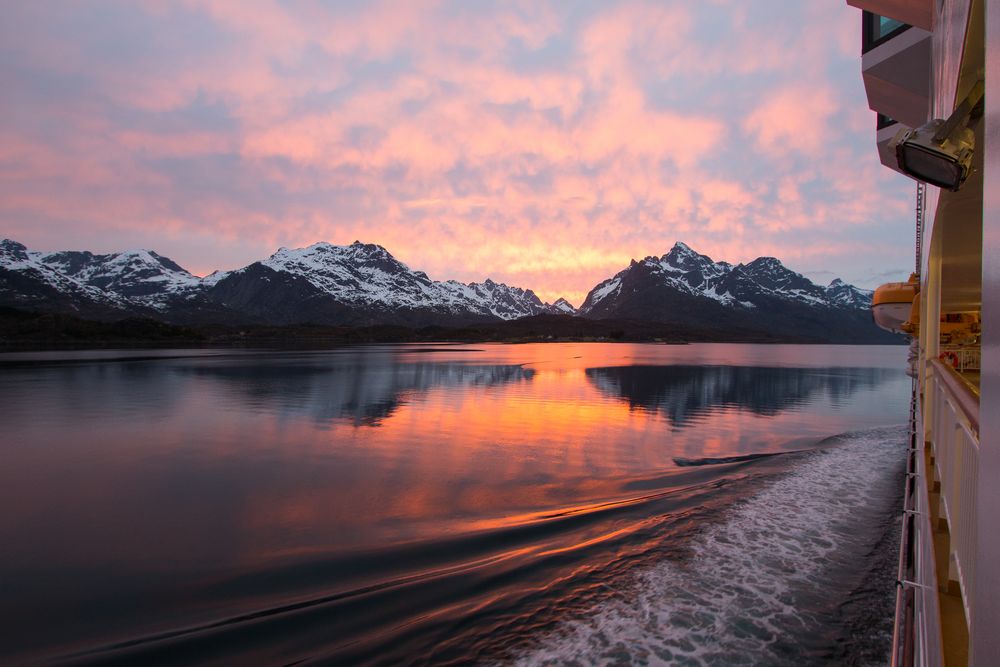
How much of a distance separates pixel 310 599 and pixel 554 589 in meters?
3.09

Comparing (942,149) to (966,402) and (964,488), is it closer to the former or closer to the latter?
(966,402)

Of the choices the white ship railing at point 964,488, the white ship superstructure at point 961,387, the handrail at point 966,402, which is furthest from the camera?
the handrail at point 966,402

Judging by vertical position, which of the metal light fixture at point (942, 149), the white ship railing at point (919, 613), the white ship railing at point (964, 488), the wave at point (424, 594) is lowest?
the wave at point (424, 594)

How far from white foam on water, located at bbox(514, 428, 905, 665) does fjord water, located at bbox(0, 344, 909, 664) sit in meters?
0.04

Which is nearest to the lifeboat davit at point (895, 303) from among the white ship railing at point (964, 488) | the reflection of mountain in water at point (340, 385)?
the white ship railing at point (964, 488)

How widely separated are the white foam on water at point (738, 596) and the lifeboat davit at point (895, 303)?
44.8 feet

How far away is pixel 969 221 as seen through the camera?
631 centimetres

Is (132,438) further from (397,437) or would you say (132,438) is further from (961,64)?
(961,64)

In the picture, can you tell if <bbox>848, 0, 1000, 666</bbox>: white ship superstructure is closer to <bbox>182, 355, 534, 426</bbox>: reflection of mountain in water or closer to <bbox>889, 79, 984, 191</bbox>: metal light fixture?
<bbox>889, 79, 984, 191</bbox>: metal light fixture

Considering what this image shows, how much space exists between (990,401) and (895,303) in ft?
77.8

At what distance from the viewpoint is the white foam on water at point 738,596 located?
574cm

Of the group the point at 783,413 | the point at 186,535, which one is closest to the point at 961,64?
the point at 186,535

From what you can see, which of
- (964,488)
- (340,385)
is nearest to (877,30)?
(964,488)

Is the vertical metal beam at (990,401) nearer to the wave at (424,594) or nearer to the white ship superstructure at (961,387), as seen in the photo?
the white ship superstructure at (961,387)
